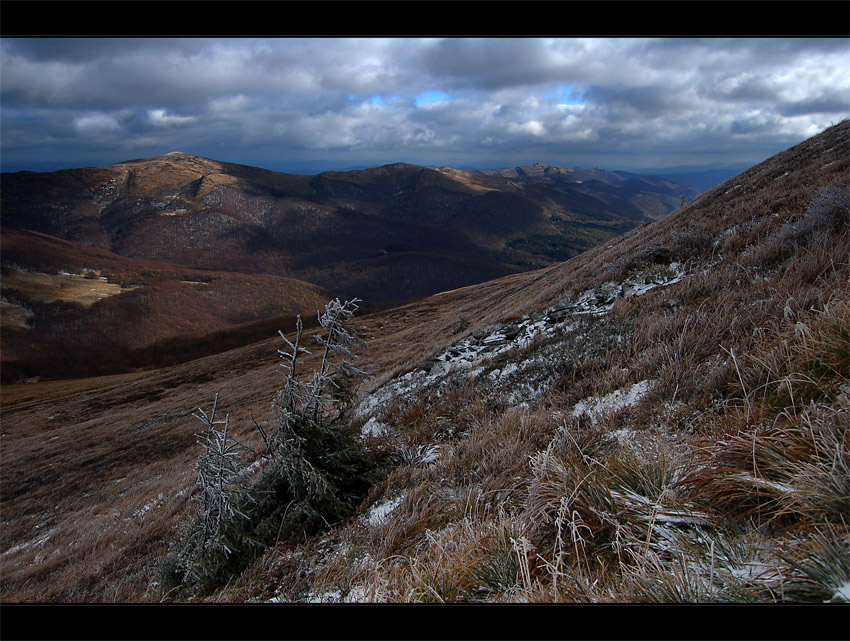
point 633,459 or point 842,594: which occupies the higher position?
point 842,594

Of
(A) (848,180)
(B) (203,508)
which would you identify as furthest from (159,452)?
(A) (848,180)

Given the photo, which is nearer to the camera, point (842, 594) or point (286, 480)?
point (842, 594)

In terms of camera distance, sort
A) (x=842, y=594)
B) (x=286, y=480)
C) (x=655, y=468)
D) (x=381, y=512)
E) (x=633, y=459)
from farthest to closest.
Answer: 1. (x=286, y=480)
2. (x=381, y=512)
3. (x=633, y=459)
4. (x=655, y=468)
5. (x=842, y=594)


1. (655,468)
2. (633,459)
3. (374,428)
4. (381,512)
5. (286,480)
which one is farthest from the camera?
(374,428)

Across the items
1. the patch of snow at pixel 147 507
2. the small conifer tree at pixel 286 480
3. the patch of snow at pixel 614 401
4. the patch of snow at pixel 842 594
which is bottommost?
the patch of snow at pixel 147 507

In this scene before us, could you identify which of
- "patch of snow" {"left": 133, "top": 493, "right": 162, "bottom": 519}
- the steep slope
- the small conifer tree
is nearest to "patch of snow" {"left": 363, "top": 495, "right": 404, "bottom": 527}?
the steep slope

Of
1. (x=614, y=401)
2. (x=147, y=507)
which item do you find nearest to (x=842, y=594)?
(x=614, y=401)

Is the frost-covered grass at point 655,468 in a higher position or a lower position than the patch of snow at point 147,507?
higher

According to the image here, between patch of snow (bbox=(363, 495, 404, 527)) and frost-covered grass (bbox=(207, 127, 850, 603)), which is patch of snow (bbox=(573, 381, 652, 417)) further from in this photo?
patch of snow (bbox=(363, 495, 404, 527))

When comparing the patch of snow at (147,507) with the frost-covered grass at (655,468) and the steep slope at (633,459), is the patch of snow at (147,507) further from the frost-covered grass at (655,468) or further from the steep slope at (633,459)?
the frost-covered grass at (655,468)

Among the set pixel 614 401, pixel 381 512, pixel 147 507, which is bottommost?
pixel 147 507

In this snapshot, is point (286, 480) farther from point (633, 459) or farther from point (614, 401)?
point (633, 459)

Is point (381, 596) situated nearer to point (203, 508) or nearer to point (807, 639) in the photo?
point (807, 639)

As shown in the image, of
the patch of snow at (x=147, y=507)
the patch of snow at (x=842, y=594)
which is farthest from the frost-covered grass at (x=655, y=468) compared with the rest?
the patch of snow at (x=147, y=507)
